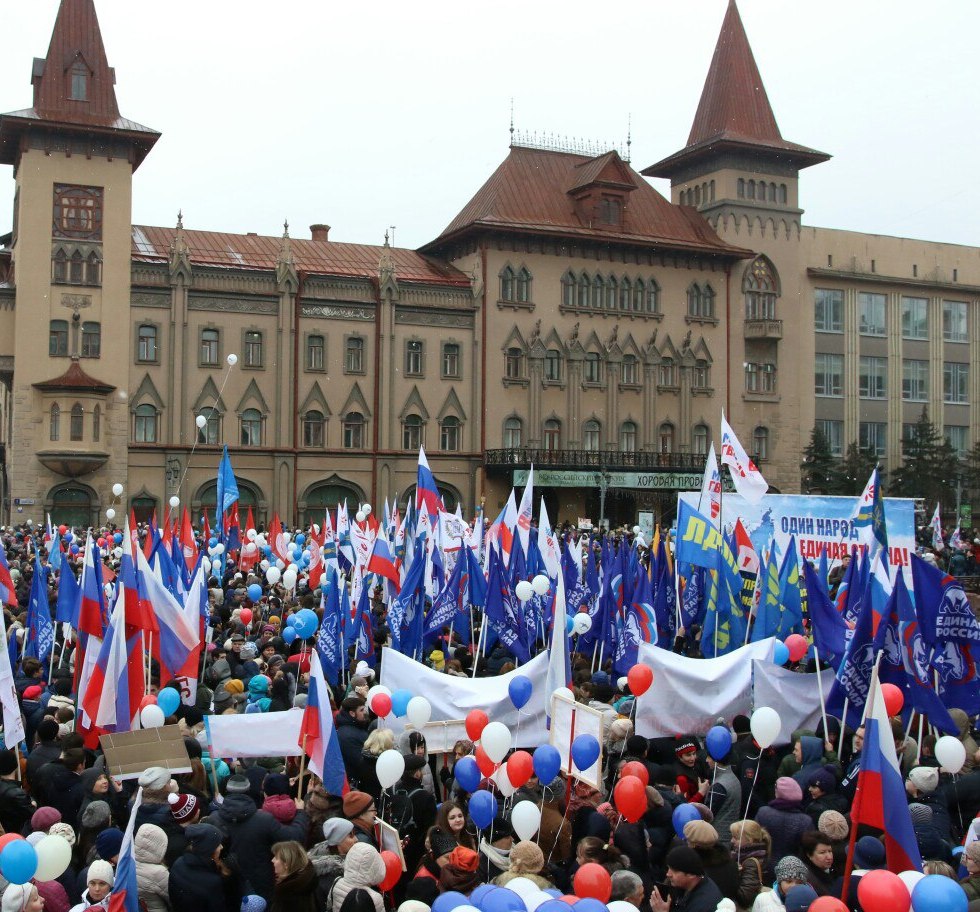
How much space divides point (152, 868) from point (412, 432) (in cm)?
4051

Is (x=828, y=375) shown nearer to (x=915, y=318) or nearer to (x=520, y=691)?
(x=915, y=318)

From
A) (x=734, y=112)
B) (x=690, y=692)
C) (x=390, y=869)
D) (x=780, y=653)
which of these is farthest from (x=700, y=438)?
(x=390, y=869)

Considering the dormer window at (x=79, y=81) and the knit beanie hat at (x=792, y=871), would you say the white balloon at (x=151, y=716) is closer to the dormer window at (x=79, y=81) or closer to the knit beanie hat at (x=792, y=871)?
the knit beanie hat at (x=792, y=871)

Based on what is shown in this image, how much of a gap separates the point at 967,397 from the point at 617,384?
70.0ft

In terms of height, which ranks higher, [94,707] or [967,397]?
[967,397]

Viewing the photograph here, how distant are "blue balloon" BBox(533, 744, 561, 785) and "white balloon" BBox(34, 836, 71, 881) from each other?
308 centimetres

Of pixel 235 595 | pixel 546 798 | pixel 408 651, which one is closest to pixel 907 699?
pixel 546 798

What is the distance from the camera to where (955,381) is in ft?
200

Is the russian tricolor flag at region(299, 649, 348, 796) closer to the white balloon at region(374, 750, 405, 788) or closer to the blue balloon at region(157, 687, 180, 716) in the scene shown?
the white balloon at region(374, 750, 405, 788)

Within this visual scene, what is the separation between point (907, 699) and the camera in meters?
10.3

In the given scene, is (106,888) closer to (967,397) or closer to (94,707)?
(94,707)

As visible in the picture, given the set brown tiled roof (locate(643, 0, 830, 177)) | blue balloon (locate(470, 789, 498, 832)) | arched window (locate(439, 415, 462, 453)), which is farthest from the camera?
brown tiled roof (locate(643, 0, 830, 177))

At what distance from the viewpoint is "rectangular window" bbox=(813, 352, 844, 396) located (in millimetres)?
57116

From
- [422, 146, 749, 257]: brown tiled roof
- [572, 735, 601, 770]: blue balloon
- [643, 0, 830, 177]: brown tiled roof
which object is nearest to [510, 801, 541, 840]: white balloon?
[572, 735, 601, 770]: blue balloon
